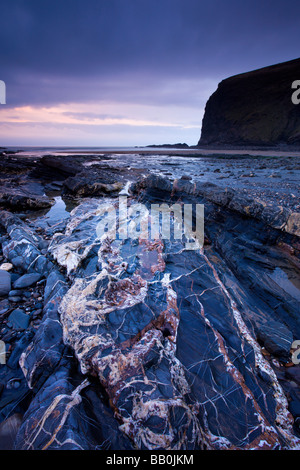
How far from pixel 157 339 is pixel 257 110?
53.5 metres

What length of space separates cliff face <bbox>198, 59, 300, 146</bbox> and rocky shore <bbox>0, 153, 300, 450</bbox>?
39532 mm

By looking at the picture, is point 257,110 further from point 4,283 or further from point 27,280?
point 4,283

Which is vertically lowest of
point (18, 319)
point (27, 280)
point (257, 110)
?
point (18, 319)

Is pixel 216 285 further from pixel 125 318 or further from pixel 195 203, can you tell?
pixel 195 203

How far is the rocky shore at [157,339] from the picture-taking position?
139 centimetres

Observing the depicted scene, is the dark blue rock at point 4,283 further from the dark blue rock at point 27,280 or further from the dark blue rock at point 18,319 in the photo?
the dark blue rock at point 18,319

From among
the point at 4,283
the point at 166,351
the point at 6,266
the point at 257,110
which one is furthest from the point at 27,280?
the point at 257,110

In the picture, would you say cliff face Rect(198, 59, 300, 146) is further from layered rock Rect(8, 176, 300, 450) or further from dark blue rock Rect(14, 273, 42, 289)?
dark blue rock Rect(14, 273, 42, 289)

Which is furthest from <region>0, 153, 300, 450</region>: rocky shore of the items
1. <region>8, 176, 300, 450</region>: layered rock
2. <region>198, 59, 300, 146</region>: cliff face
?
<region>198, 59, 300, 146</region>: cliff face

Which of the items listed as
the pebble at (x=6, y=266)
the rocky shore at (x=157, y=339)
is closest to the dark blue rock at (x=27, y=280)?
the rocky shore at (x=157, y=339)

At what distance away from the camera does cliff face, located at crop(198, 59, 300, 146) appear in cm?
3644

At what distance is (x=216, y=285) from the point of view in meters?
2.81

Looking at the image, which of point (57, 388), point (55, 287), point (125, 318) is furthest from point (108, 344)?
point (55, 287)

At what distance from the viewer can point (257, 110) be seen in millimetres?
41188
